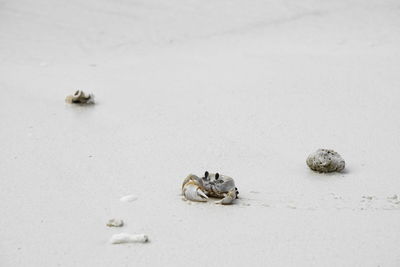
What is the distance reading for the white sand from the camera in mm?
2777

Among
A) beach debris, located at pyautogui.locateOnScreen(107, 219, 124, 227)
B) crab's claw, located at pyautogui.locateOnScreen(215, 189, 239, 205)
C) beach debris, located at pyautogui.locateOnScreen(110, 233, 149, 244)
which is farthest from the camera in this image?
crab's claw, located at pyautogui.locateOnScreen(215, 189, 239, 205)

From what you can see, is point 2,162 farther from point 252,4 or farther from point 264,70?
point 252,4

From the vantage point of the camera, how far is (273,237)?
9.16 ft

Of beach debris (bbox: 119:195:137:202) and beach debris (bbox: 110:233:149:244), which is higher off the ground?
beach debris (bbox: 119:195:137:202)

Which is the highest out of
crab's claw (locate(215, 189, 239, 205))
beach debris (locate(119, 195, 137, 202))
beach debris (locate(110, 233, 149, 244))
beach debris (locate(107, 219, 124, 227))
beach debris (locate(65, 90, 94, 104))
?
beach debris (locate(65, 90, 94, 104))

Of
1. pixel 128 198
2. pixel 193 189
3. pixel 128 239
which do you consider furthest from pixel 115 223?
pixel 193 189

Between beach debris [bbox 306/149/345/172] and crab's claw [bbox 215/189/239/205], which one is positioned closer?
crab's claw [bbox 215/189/239/205]

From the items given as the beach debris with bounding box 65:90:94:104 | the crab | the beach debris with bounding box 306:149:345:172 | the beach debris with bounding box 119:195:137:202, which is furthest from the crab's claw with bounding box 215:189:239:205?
the beach debris with bounding box 65:90:94:104

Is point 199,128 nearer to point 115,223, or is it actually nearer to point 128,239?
point 115,223

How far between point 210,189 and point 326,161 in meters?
0.78

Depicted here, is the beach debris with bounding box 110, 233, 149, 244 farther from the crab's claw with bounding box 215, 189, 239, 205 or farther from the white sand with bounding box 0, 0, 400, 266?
the crab's claw with bounding box 215, 189, 239, 205

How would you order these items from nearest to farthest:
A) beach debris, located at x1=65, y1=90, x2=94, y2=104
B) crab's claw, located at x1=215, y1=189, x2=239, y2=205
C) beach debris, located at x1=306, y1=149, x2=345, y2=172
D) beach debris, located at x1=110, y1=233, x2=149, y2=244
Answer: beach debris, located at x1=110, y1=233, x2=149, y2=244 < crab's claw, located at x1=215, y1=189, x2=239, y2=205 < beach debris, located at x1=306, y1=149, x2=345, y2=172 < beach debris, located at x1=65, y1=90, x2=94, y2=104

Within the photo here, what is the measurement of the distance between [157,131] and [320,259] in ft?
6.42

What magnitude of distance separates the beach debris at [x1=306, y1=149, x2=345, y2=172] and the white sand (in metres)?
0.06
